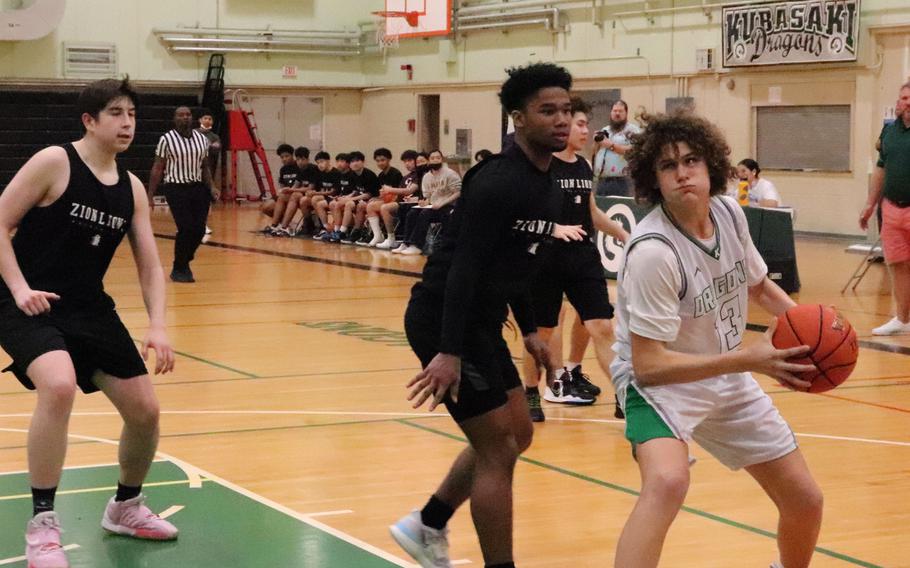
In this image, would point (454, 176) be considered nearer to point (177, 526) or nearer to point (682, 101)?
point (682, 101)

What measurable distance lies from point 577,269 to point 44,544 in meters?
3.53

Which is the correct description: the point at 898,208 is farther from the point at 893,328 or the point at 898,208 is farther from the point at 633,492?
the point at 633,492

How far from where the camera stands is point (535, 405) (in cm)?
798

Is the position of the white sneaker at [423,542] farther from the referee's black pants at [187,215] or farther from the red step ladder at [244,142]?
the red step ladder at [244,142]

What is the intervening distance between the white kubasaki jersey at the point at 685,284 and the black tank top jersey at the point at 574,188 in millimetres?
3259

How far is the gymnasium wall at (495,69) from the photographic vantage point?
2106 cm

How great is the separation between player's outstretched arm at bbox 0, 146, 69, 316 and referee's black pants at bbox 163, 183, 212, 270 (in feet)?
33.0

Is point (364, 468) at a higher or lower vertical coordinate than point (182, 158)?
lower

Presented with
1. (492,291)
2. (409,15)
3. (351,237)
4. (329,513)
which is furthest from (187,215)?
(409,15)

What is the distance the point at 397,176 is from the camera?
2089 centimetres

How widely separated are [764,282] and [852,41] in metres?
17.1

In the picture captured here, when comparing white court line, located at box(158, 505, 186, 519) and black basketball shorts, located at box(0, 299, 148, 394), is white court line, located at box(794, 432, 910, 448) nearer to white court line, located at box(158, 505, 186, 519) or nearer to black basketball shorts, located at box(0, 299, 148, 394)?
white court line, located at box(158, 505, 186, 519)

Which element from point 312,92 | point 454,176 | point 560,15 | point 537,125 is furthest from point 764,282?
point 312,92

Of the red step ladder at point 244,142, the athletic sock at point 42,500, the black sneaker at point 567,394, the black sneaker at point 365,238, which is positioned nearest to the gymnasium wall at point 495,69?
the red step ladder at point 244,142
